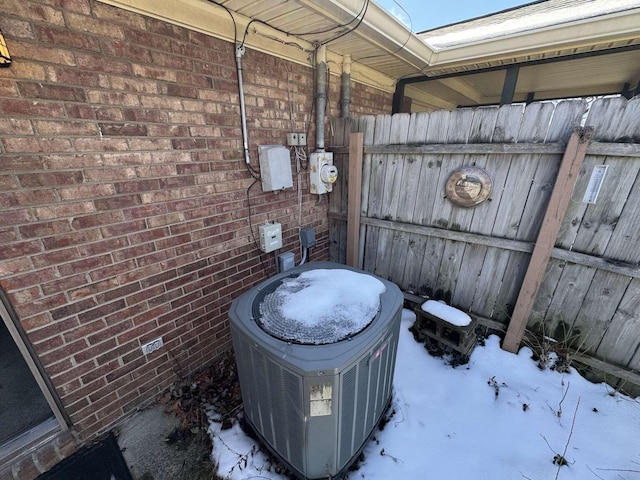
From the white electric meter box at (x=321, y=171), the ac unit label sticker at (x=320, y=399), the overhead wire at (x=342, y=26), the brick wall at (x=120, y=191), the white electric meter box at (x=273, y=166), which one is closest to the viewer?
the ac unit label sticker at (x=320, y=399)

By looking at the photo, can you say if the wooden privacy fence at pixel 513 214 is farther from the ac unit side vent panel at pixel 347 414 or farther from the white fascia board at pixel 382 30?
the ac unit side vent panel at pixel 347 414

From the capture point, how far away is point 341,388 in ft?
3.97

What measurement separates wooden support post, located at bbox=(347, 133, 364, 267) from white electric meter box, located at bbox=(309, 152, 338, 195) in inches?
8.4

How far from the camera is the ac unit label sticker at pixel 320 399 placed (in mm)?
1170

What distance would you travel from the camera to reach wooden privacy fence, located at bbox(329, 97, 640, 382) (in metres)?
1.84

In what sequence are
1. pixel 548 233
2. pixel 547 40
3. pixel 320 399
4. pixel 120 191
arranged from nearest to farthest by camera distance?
pixel 320 399
pixel 120 191
pixel 548 233
pixel 547 40

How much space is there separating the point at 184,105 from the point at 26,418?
2.33 metres

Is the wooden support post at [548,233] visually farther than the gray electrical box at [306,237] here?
No

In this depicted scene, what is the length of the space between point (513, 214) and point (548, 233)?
0.28m

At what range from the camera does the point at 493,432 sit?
1.82 meters

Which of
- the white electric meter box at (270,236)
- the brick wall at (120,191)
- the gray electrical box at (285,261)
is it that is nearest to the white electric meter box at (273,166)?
the brick wall at (120,191)

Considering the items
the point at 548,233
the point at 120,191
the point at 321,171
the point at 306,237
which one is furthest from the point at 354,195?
the point at 120,191

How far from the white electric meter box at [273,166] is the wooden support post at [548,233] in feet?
7.06

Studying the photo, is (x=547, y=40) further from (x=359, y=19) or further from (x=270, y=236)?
(x=270, y=236)
